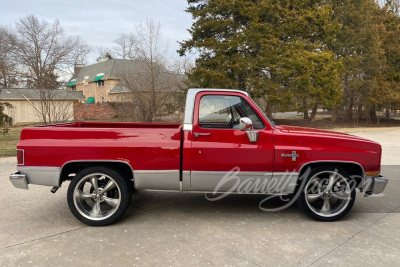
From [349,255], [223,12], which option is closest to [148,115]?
[223,12]

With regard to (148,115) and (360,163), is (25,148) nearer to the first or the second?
(360,163)

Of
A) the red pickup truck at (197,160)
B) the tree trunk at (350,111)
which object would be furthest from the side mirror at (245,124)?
the tree trunk at (350,111)

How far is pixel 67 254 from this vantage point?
3.18 metres

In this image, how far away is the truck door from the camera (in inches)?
154

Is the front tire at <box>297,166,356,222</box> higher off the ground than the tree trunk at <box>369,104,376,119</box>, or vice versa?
the tree trunk at <box>369,104,376,119</box>

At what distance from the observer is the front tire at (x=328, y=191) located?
406 centimetres

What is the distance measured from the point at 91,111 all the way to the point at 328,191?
3007 cm

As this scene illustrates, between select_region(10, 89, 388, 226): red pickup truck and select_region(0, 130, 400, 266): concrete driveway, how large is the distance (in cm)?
38

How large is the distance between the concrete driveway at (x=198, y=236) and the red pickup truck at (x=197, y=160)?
14.8 inches

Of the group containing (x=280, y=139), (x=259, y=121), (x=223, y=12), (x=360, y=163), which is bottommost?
(x=360, y=163)

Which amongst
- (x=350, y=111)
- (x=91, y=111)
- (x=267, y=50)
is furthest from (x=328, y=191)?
(x=350, y=111)

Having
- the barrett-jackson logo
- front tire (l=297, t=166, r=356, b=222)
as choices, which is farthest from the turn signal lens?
front tire (l=297, t=166, r=356, b=222)

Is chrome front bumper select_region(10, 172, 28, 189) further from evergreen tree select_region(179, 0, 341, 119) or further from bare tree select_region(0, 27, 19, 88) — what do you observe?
bare tree select_region(0, 27, 19, 88)

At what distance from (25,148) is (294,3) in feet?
73.5
